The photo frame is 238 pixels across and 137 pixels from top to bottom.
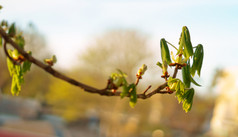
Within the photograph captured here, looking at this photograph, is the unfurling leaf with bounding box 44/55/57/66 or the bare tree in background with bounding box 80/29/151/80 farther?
the bare tree in background with bounding box 80/29/151/80

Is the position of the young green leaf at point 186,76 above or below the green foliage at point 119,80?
below

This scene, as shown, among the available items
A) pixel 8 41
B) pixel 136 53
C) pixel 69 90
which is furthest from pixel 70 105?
pixel 8 41

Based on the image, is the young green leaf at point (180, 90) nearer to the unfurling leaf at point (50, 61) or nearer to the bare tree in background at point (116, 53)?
the unfurling leaf at point (50, 61)

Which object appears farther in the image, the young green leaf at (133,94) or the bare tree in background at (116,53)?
the bare tree in background at (116,53)

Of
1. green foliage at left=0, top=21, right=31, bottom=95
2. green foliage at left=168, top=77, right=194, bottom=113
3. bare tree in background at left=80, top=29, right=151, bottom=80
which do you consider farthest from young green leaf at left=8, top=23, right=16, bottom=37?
bare tree in background at left=80, top=29, right=151, bottom=80

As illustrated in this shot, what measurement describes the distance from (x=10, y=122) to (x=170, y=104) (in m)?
11.9

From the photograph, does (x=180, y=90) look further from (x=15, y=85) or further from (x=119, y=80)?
(x=15, y=85)

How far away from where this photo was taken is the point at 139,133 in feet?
63.6

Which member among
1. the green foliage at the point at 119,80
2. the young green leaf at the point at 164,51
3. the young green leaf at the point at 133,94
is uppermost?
the young green leaf at the point at 164,51

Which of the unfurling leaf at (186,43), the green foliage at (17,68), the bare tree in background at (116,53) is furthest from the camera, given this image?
the bare tree in background at (116,53)

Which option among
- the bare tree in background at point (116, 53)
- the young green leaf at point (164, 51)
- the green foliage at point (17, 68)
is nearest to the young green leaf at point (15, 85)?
the green foliage at point (17, 68)

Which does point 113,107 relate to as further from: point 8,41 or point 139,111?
point 8,41

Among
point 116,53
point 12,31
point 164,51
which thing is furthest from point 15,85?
point 116,53

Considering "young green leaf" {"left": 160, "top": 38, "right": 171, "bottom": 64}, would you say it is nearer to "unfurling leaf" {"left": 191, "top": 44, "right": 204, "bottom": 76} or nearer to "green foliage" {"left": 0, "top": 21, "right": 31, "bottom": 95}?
"unfurling leaf" {"left": 191, "top": 44, "right": 204, "bottom": 76}
